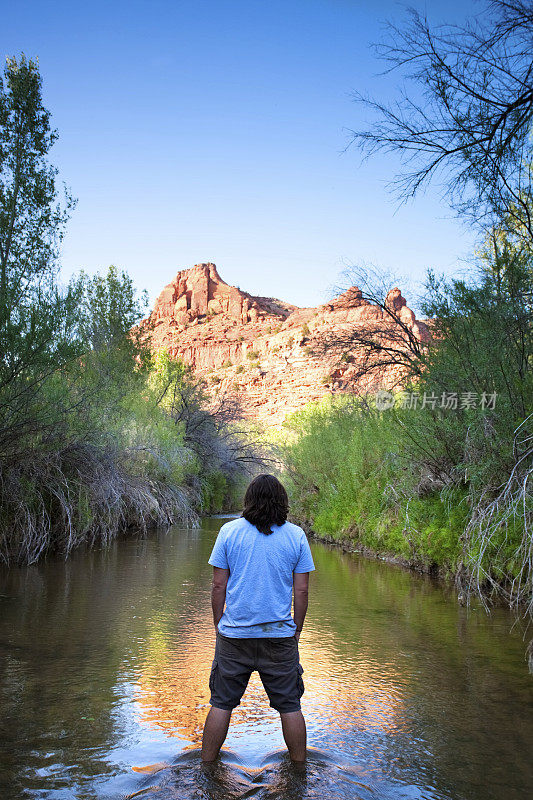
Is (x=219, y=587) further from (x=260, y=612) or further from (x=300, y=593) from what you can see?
(x=300, y=593)

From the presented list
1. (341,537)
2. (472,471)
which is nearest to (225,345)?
(341,537)

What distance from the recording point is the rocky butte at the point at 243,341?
71750 millimetres

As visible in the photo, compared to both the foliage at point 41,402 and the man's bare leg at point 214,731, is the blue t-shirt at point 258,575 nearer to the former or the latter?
the man's bare leg at point 214,731

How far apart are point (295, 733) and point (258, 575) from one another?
1.04m

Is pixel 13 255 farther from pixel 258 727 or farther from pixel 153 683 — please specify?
pixel 258 727

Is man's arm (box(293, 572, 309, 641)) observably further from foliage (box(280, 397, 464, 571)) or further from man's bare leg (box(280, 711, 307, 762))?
foliage (box(280, 397, 464, 571))

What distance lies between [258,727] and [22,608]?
5.41 m

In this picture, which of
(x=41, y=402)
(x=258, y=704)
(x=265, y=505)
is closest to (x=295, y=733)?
(x=265, y=505)

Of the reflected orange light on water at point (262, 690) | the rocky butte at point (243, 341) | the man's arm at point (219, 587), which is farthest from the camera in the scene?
the rocky butte at point (243, 341)

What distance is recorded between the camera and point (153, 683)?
6.27 meters

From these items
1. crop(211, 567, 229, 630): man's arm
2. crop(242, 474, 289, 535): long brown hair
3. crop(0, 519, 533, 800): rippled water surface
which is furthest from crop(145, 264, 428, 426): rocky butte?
crop(211, 567, 229, 630): man's arm

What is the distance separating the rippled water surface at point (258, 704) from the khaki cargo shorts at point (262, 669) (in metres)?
0.49

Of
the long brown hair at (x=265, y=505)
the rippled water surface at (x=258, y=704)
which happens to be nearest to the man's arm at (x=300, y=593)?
the long brown hair at (x=265, y=505)

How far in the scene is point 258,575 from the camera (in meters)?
4.12
